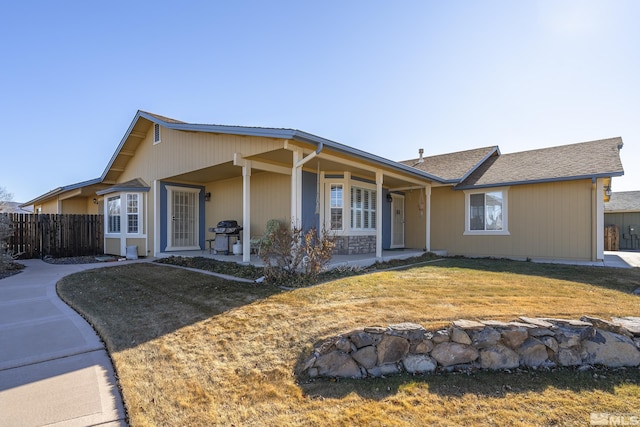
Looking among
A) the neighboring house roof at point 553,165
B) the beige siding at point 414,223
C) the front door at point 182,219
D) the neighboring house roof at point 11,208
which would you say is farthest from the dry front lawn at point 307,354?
the neighboring house roof at point 11,208

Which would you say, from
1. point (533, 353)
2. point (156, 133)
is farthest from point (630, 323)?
point (156, 133)

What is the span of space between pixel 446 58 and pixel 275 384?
9.32 metres

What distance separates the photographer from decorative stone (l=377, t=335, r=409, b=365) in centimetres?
325

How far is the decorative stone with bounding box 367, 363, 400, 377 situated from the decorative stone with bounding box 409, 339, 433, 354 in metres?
0.25

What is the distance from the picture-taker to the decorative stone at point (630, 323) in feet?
11.5

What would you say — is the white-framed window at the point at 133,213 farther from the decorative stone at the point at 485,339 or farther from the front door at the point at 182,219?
the decorative stone at the point at 485,339

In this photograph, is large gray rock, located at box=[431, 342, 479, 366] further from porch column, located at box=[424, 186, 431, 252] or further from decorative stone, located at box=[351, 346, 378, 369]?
porch column, located at box=[424, 186, 431, 252]

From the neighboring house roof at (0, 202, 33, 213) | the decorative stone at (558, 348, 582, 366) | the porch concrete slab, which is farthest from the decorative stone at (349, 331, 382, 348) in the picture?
the neighboring house roof at (0, 202, 33, 213)

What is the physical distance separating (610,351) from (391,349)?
7.65 feet

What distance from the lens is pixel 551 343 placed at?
3.40m

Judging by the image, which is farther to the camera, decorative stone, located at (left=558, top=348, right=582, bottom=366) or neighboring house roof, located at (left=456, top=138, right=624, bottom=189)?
neighboring house roof, located at (left=456, top=138, right=624, bottom=189)

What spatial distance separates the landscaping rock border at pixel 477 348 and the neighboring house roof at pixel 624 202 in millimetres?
18944

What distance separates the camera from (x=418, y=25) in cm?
841

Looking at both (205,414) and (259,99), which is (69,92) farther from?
(205,414)
